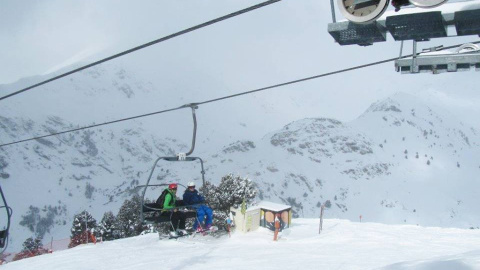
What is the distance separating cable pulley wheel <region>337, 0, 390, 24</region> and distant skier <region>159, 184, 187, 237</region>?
9810 millimetres

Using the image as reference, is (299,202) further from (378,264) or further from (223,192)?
(378,264)

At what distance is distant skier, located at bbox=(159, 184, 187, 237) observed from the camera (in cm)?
1241

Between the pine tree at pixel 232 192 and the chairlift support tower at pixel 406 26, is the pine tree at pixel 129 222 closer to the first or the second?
the pine tree at pixel 232 192

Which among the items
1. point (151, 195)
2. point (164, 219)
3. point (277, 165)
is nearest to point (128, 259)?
point (164, 219)

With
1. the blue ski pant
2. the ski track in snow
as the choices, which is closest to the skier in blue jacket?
the blue ski pant

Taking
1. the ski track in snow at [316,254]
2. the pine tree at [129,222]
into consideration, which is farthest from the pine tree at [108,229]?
the ski track in snow at [316,254]

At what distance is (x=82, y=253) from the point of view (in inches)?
992

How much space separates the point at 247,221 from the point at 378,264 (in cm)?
2111

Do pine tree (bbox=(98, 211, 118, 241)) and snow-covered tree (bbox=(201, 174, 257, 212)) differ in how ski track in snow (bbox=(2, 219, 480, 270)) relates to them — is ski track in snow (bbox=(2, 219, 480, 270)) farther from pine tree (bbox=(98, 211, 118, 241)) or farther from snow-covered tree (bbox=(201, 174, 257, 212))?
pine tree (bbox=(98, 211, 118, 241))

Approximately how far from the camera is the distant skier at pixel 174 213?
12414mm

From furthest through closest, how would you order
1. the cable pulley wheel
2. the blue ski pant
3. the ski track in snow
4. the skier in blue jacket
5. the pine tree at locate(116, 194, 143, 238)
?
the pine tree at locate(116, 194, 143, 238) < the ski track in snow < the blue ski pant < the skier in blue jacket < the cable pulley wheel

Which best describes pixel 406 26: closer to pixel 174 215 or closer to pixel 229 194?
pixel 174 215

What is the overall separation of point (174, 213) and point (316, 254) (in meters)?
12.5

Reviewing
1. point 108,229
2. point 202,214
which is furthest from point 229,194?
point 202,214
